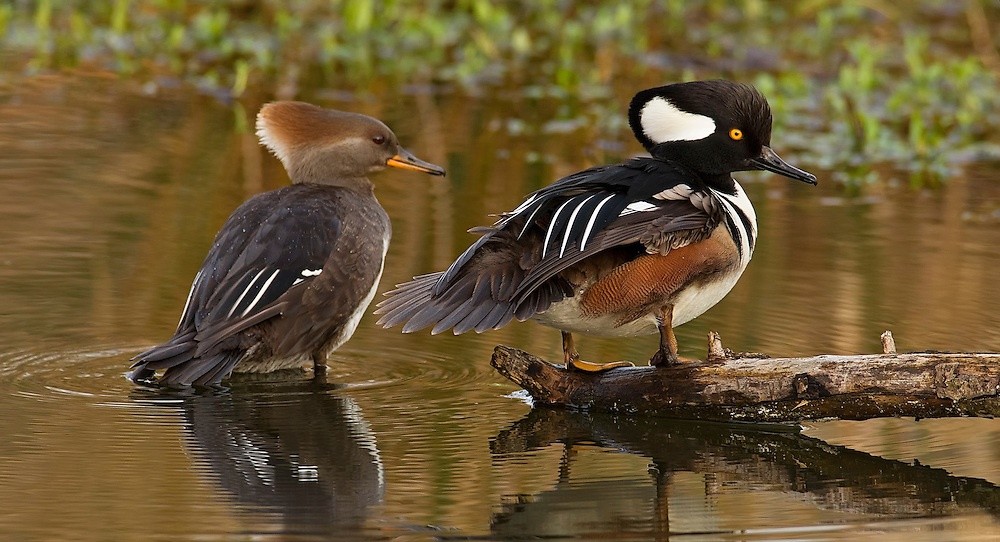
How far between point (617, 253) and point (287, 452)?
54.2 inches

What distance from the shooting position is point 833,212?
9.83m

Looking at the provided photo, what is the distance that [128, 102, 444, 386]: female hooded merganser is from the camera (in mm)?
6352

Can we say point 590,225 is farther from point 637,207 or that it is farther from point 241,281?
point 241,281

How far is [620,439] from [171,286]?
9.31 ft

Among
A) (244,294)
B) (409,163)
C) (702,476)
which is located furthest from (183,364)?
(702,476)

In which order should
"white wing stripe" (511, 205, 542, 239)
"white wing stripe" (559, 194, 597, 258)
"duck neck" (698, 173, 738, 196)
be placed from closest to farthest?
"white wing stripe" (559, 194, 597, 258)
"white wing stripe" (511, 205, 542, 239)
"duck neck" (698, 173, 738, 196)

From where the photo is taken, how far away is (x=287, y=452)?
563cm

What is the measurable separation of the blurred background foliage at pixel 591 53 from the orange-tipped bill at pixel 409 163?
4.02 meters

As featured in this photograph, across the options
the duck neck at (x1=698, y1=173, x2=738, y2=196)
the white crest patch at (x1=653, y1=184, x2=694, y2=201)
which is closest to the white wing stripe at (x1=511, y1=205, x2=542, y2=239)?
the white crest patch at (x1=653, y1=184, x2=694, y2=201)

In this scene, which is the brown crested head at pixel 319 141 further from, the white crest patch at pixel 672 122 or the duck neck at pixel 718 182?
the duck neck at pixel 718 182

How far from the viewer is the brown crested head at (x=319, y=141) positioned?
7.57 metres

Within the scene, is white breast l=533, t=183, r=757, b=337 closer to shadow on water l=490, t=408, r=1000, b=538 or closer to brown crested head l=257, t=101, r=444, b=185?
shadow on water l=490, t=408, r=1000, b=538

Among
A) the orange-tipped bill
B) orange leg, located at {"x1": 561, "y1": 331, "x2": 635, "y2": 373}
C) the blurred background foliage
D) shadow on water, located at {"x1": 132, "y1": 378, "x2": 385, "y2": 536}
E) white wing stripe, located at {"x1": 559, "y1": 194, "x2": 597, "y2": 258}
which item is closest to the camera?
shadow on water, located at {"x1": 132, "y1": 378, "x2": 385, "y2": 536}

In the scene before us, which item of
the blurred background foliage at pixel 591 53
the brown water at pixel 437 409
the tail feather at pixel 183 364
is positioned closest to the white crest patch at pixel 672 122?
the brown water at pixel 437 409
